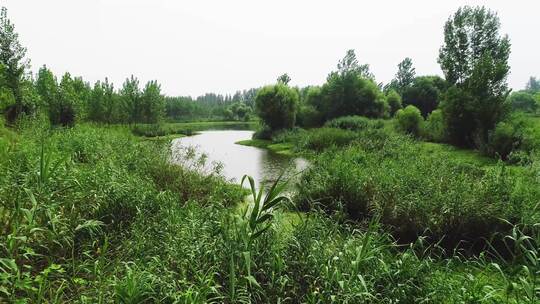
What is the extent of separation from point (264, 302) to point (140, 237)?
171cm

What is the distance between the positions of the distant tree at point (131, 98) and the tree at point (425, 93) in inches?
1303

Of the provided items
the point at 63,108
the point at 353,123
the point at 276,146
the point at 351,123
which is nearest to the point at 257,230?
the point at 276,146

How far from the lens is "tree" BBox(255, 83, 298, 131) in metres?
29.5

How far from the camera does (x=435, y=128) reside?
21.3 meters

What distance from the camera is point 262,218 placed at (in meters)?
2.62

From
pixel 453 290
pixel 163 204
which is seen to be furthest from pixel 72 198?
pixel 453 290

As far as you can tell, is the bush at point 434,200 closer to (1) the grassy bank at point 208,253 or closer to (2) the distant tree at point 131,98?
(1) the grassy bank at point 208,253

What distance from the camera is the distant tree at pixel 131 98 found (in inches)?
1320

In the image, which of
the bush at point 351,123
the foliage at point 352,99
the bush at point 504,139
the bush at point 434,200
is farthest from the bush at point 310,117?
the bush at point 434,200

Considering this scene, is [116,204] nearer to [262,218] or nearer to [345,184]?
[262,218]

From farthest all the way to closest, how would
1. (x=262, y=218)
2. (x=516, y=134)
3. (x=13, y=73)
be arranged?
(x=13, y=73) < (x=516, y=134) < (x=262, y=218)

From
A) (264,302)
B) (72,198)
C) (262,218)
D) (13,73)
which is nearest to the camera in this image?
(262,218)

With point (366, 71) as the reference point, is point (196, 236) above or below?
below

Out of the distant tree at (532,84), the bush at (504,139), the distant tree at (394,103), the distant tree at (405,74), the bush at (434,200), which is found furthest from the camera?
the distant tree at (532,84)
